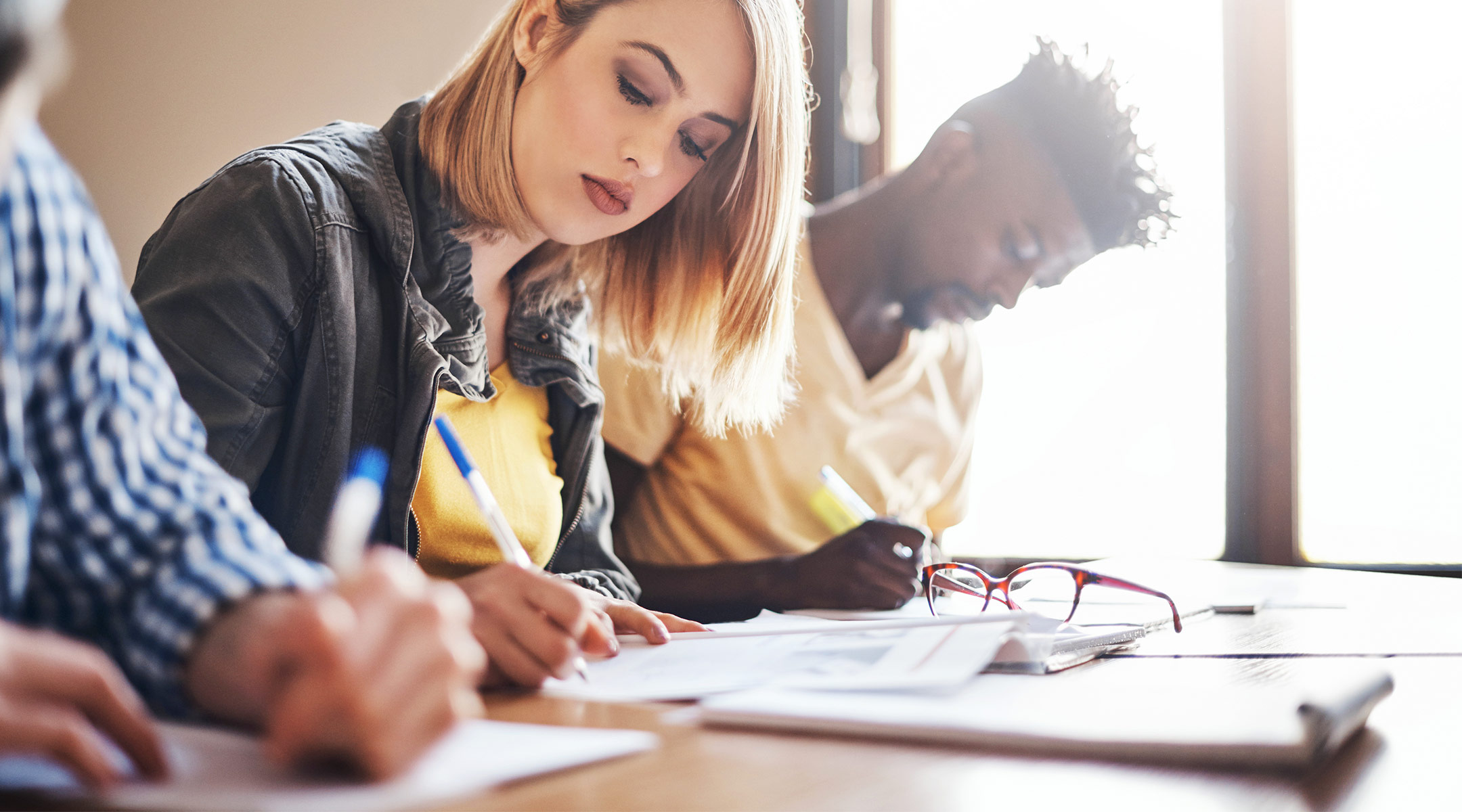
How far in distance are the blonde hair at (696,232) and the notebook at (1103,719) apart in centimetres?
63

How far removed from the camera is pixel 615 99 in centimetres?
96

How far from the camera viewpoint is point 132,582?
1.33 ft

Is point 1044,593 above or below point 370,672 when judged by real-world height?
below

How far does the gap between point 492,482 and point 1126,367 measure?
1421 mm

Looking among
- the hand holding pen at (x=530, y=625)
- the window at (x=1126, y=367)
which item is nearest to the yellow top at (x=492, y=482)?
the hand holding pen at (x=530, y=625)

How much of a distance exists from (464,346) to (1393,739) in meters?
0.72

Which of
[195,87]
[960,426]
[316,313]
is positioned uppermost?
[195,87]

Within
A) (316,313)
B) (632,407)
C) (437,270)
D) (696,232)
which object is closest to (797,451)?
(632,407)

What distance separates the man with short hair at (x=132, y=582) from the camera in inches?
12.0

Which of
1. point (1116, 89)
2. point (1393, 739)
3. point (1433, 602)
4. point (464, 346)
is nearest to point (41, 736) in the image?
point (1393, 739)

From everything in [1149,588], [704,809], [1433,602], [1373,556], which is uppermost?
[704,809]

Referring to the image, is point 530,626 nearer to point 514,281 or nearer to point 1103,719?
point 1103,719

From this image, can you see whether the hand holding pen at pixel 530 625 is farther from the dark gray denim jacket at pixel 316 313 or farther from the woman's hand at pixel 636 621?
the dark gray denim jacket at pixel 316 313

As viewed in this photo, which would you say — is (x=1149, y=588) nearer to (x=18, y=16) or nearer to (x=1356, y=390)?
(x=18, y=16)
